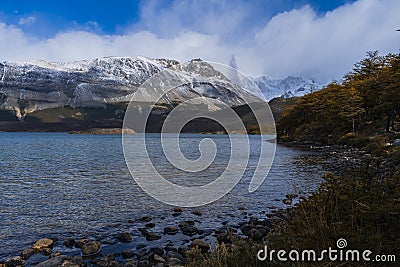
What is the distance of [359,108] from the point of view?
229 ft

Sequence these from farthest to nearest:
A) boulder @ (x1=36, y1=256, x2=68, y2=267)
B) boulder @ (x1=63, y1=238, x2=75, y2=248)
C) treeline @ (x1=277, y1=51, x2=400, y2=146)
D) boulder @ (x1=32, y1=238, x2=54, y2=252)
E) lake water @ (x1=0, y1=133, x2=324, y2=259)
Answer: treeline @ (x1=277, y1=51, x2=400, y2=146), lake water @ (x1=0, y1=133, x2=324, y2=259), boulder @ (x1=63, y1=238, x2=75, y2=248), boulder @ (x1=32, y1=238, x2=54, y2=252), boulder @ (x1=36, y1=256, x2=68, y2=267)

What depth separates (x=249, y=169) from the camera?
37.1 m

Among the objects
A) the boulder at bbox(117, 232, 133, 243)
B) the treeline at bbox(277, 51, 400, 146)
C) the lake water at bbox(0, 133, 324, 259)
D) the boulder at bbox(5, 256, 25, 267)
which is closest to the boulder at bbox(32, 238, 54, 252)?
the lake water at bbox(0, 133, 324, 259)

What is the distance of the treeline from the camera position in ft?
179

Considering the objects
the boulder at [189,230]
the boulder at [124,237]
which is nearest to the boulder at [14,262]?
the boulder at [124,237]

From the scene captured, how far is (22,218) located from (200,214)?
953 cm

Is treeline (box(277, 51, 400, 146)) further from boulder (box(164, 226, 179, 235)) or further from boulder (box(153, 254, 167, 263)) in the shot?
boulder (box(153, 254, 167, 263))

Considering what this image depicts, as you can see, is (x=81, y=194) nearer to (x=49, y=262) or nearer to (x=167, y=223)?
(x=167, y=223)

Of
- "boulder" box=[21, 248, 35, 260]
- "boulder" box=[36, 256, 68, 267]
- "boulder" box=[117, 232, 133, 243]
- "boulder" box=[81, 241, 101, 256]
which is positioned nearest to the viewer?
"boulder" box=[36, 256, 68, 267]

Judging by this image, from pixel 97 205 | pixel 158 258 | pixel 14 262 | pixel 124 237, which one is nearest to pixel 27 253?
pixel 14 262

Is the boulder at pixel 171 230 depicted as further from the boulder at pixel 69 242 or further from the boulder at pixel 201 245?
the boulder at pixel 69 242

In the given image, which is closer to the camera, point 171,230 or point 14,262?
point 14,262

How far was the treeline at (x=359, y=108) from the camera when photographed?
Result: 2153 inches

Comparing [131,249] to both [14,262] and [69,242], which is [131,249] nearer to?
[69,242]
